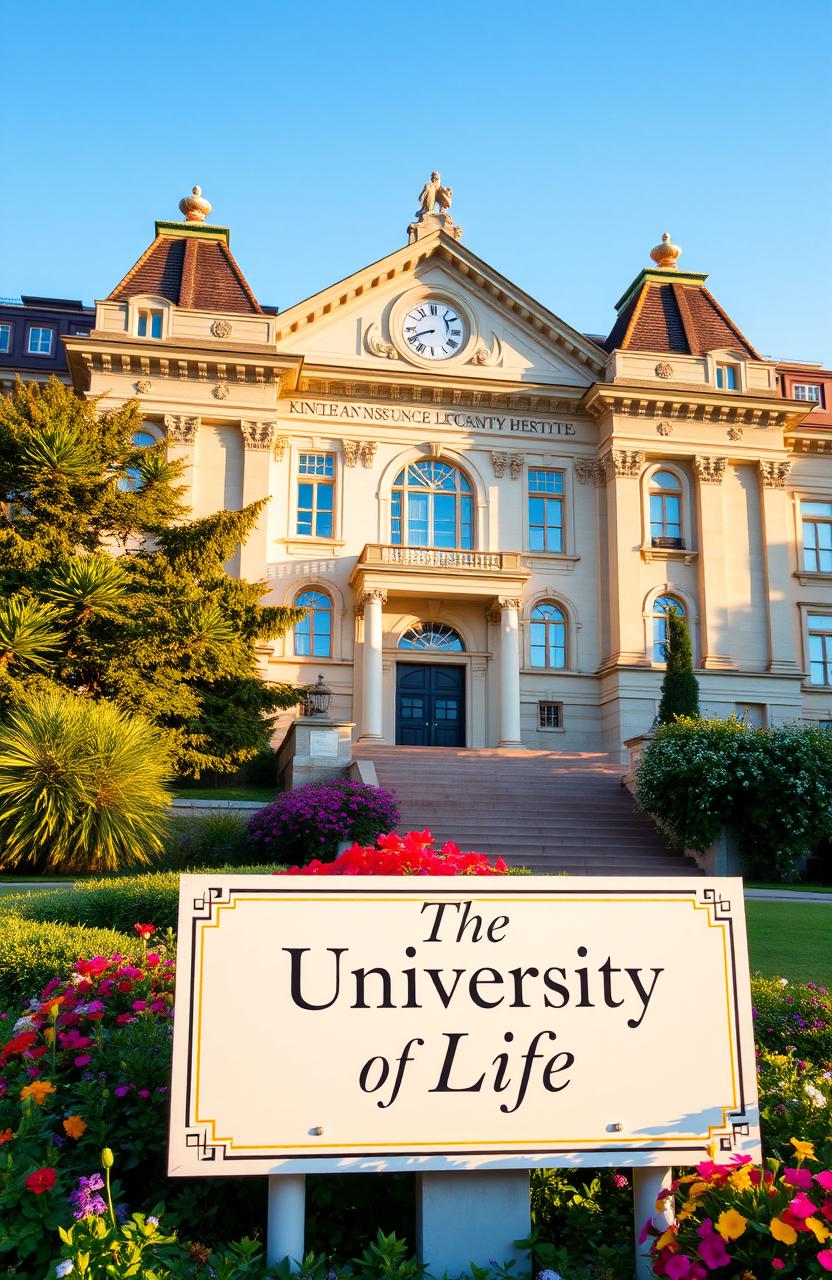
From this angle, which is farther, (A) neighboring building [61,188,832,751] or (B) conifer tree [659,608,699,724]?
(A) neighboring building [61,188,832,751]

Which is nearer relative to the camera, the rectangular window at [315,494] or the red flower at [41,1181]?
the red flower at [41,1181]

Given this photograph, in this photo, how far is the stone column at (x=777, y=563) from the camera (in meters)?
31.3

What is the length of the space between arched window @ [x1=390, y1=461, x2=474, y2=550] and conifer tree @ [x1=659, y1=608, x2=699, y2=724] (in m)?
7.63

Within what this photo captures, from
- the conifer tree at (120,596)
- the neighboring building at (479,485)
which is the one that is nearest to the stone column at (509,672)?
the neighboring building at (479,485)

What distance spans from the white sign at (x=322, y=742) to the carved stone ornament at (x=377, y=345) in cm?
1485

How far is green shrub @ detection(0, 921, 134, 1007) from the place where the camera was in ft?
22.4

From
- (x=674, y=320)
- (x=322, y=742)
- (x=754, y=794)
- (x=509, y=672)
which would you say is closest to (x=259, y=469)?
(x=509, y=672)

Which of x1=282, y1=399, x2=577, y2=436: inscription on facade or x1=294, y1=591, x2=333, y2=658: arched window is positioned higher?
x1=282, y1=399, x2=577, y2=436: inscription on facade

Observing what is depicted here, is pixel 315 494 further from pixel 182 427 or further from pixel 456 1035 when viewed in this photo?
pixel 456 1035

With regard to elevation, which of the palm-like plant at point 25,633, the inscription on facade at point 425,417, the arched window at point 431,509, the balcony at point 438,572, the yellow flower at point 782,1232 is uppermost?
the inscription on facade at point 425,417

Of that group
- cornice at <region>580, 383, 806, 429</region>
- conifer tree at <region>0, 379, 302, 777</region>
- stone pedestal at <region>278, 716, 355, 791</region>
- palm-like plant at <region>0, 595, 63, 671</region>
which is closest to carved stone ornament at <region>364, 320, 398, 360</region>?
cornice at <region>580, 383, 806, 429</region>

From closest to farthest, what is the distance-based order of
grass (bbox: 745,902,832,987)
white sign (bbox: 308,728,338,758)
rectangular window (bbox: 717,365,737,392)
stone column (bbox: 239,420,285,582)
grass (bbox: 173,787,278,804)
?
grass (bbox: 745,902,832,987) → grass (bbox: 173,787,278,804) → white sign (bbox: 308,728,338,758) → stone column (bbox: 239,420,285,582) → rectangular window (bbox: 717,365,737,392)

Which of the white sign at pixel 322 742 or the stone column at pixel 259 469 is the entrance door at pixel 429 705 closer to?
the stone column at pixel 259 469

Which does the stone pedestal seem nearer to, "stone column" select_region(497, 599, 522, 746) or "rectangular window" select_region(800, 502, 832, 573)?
"stone column" select_region(497, 599, 522, 746)
